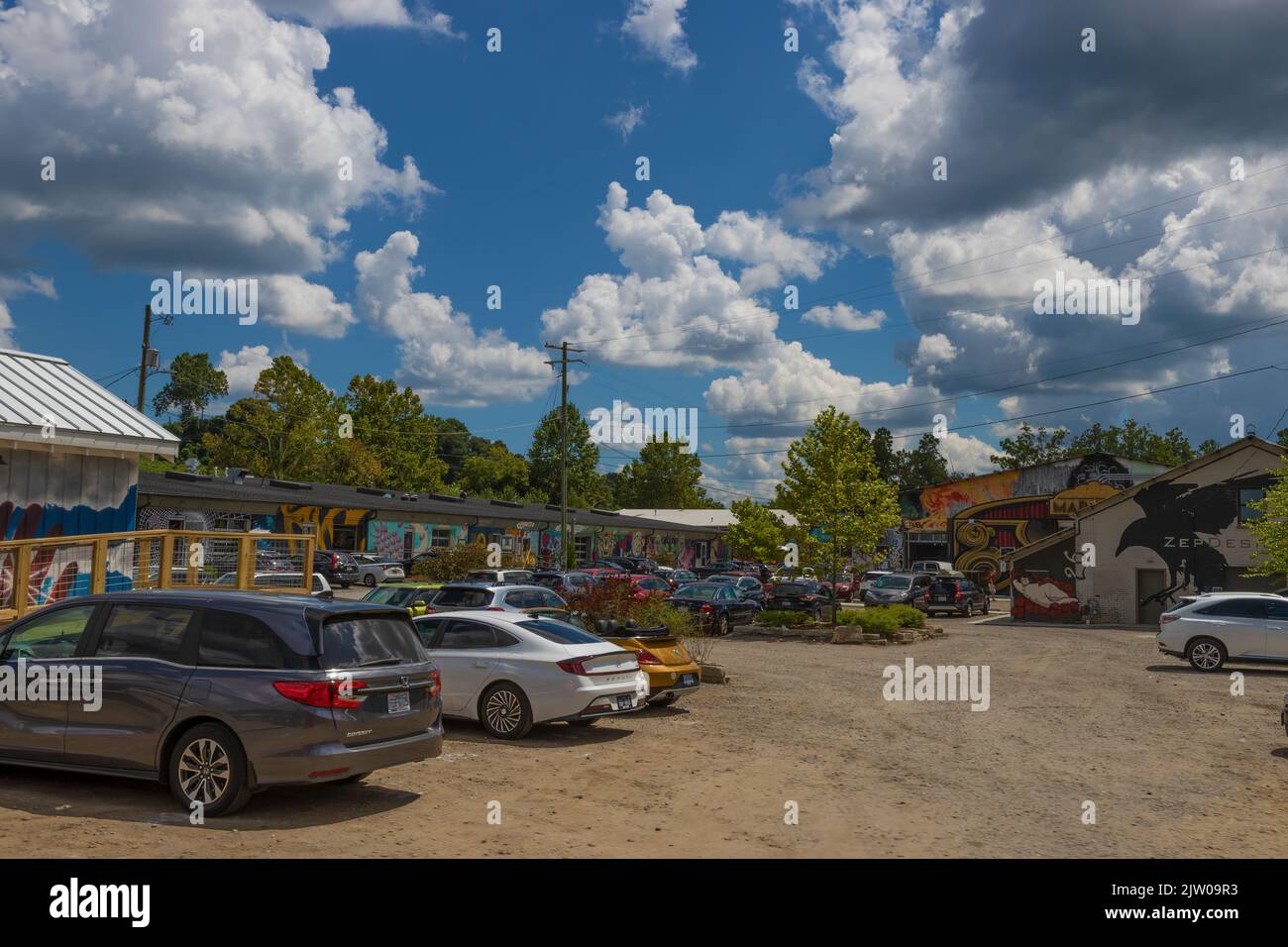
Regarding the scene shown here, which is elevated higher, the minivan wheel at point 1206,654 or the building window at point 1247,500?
the building window at point 1247,500

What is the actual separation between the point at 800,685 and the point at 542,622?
7.26m

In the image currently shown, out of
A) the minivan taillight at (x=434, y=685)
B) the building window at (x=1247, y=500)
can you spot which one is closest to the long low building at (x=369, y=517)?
the minivan taillight at (x=434, y=685)

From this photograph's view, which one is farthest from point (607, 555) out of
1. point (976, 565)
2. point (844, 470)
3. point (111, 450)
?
point (111, 450)

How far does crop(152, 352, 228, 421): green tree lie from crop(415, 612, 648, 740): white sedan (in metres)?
106

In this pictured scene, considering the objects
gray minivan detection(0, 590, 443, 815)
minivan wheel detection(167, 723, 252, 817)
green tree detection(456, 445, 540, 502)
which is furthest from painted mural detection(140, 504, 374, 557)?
green tree detection(456, 445, 540, 502)

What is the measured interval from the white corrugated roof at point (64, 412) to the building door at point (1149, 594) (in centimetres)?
3838

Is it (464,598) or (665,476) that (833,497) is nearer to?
(464,598)

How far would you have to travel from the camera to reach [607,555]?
7288 cm

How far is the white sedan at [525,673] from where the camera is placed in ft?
39.0

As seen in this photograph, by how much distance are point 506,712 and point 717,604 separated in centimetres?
1922

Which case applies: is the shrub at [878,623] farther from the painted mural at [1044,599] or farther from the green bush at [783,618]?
the painted mural at [1044,599]

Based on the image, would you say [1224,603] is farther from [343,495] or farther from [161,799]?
[343,495]

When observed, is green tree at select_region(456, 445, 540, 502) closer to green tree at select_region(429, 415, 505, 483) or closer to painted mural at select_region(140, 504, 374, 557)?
green tree at select_region(429, 415, 505, 483)

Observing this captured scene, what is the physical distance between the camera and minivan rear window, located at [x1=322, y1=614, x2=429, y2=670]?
8.04m
